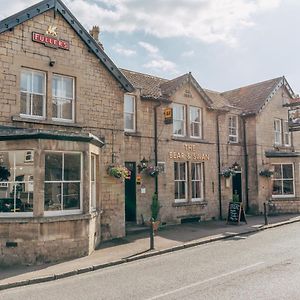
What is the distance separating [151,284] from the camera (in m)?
7.74

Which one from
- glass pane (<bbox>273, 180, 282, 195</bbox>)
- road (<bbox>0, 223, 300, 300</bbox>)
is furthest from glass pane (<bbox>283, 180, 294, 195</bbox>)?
road (<bbox>0, 223, 300, 300</bbox>)

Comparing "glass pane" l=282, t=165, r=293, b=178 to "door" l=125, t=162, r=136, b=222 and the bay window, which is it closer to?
"door" l=125, t=162, r=136, b=222

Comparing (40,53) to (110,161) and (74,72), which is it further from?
(110,161)

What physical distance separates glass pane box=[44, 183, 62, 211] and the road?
2.77 meters

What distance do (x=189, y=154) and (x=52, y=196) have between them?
9.01 m

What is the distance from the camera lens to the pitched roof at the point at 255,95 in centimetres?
2169

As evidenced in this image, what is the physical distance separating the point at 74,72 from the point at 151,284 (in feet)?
28.0

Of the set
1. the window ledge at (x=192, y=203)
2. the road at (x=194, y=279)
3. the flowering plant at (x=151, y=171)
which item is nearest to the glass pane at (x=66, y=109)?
the flowering plant at (x=151, y=171)

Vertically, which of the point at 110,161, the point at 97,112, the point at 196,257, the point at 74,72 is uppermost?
the point at 74,72

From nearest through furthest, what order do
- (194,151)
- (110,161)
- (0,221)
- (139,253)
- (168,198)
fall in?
1. (0,221)
2. (139,253)
3. (110,161)
4. (168,198)
5. (194,151)

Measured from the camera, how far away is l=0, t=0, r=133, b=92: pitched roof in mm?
11359

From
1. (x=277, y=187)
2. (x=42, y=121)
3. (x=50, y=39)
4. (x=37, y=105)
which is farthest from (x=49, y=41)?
(x=277, y=187)

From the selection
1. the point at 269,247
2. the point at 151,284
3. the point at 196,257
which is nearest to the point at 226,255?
the point at 196,257

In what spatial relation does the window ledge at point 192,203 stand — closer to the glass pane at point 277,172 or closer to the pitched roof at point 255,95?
the glass pane at point 277,172
